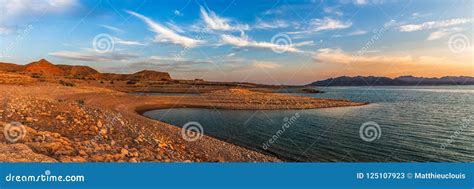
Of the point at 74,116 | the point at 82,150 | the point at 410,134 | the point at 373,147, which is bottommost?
the point at 82,150

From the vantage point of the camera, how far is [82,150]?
1122 centimetres

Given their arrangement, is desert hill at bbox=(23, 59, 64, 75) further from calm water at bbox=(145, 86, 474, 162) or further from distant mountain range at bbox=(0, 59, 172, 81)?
calm water at bbox=(145, 86, 474, 162)

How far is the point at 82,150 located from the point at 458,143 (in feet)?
71.8

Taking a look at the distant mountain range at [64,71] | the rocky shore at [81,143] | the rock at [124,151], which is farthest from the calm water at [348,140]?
the distant mountain range at [64,71]

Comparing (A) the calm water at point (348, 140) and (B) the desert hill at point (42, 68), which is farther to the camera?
(B) the desert hill at point (42, 68)

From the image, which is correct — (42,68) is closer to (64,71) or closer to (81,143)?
(64,71)

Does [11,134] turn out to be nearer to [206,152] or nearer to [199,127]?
[206,152]

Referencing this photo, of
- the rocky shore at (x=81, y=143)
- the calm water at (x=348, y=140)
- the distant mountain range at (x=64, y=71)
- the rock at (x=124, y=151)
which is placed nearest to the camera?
the rocky shore at (x=81, y=143)

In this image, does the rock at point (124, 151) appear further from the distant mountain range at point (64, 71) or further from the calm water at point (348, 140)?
the distant mountain range at point (64, 71)

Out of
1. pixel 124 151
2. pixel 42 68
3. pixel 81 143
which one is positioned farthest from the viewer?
pixel 42 68

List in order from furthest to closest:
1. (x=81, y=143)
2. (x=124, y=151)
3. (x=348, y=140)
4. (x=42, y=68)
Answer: (x=42, y=68)
(x=348, y=140)
(x=81, y=143)
(x=124, y=151)

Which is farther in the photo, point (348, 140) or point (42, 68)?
point (42, 68)

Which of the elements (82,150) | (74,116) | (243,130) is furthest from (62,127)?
(243,130)

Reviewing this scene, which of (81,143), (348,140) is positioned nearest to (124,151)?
(81,143)
